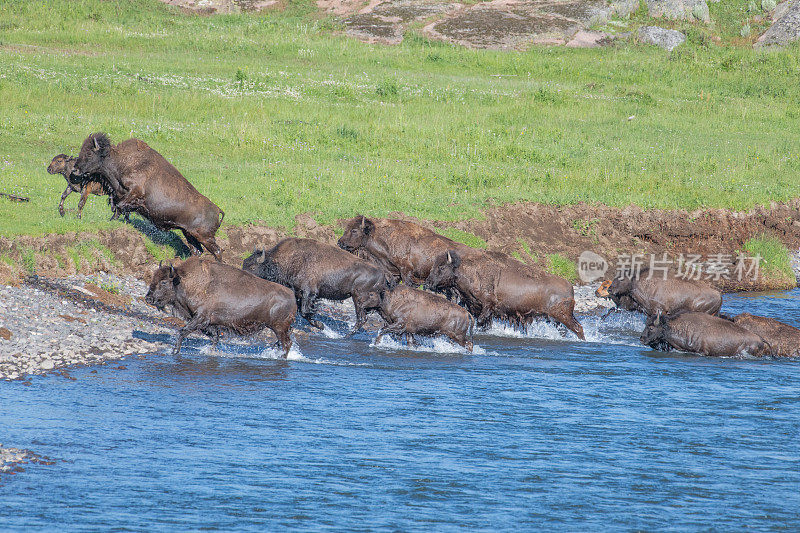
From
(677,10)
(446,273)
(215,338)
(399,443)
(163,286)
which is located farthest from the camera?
(677,10)

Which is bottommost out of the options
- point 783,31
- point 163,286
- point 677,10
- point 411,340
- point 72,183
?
point 411,340

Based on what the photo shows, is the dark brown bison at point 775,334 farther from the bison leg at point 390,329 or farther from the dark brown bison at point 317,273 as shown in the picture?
the dark brown bison at point 317,273

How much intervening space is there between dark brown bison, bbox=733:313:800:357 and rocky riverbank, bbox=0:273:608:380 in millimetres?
6318

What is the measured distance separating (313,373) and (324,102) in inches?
670

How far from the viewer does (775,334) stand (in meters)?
16.5

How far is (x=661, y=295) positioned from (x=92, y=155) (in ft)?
33.3

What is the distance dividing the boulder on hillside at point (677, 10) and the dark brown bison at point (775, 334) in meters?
30.7

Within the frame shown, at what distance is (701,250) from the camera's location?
22.6 metres

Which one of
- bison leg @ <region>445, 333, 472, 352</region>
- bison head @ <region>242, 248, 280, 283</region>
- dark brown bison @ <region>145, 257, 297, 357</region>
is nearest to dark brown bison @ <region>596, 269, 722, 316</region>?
bison leg @ <region>445, 333, 472, 352</region>

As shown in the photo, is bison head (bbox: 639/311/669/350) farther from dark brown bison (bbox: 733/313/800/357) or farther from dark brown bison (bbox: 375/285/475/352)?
dark brown bison (bbox: 375/285/475/352)

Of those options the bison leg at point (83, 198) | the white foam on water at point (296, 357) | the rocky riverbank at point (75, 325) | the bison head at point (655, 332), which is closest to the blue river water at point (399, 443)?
the white foam on water at point (296, 357)

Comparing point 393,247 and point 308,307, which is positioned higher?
point 393,247

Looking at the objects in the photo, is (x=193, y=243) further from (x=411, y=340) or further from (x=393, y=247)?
(x=411, y=340)

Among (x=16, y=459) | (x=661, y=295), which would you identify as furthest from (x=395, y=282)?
(x=16, y=459)
